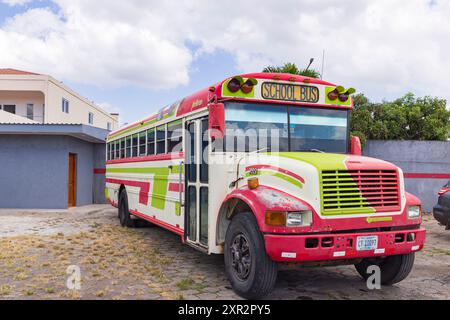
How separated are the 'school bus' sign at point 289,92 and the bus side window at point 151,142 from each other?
333 centimetres

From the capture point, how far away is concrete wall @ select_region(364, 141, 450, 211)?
1588 centimetres

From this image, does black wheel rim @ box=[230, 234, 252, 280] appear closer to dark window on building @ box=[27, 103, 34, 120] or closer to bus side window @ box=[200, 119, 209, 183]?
bus side window @ box=[200, 119, 209, 183]

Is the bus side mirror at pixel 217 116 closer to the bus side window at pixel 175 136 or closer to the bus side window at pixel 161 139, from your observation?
the bus side window at pixel 175 136

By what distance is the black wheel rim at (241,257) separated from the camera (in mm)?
4863

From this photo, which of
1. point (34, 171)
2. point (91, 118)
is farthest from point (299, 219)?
point (91, 118)

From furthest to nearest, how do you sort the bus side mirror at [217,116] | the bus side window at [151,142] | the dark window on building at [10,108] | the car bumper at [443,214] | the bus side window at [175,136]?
the dark window on building at [10,108], the car bumper at [443,214], the bus side window at [151,142], the bus side window at [175,136], the bus side mirror at [217,116]

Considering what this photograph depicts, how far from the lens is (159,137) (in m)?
7.96

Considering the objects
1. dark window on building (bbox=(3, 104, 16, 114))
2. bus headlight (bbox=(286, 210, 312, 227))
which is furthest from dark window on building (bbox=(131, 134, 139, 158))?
dark window on building (bbox=(3, 104, 16, 114))

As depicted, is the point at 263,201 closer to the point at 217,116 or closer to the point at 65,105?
the point at 217,116

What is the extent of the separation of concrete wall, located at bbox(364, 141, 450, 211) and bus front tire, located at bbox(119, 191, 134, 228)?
30.5 ft

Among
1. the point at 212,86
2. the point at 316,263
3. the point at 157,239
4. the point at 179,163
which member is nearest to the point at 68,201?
the point at 157,239

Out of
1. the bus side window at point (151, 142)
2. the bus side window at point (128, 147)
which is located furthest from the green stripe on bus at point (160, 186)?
the bus side window at point (128, 147)
